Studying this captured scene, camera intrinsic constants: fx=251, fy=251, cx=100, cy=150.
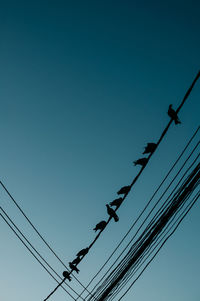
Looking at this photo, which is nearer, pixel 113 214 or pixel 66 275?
pixel 113 214

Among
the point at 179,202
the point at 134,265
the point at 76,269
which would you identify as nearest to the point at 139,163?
the point at 179,202

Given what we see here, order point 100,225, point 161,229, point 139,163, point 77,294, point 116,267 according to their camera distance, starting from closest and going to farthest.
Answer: point 161,229, point 116,267, point 139,163, point 100,225, point 77,294

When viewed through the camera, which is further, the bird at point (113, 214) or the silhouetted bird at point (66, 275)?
the silhouetted bird at point (66, 275)

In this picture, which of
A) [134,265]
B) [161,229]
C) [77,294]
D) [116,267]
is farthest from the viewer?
[77,294]

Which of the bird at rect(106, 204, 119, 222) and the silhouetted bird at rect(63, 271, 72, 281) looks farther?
the silhouetted bird at rect(63, 271, 72, 281)

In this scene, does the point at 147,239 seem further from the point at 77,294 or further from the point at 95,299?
the point at 77,294

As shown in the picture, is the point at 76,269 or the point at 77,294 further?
the point at 77,294

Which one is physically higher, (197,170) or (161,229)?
(197,170)

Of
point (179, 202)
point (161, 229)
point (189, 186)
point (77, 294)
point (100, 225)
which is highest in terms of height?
point (189, 186)

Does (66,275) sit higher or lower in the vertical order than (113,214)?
lower

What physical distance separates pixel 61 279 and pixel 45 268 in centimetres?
59

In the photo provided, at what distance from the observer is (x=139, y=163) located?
187 inches

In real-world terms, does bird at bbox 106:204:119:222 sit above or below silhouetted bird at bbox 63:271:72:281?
above

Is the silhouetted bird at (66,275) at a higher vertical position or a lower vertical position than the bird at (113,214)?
lower
